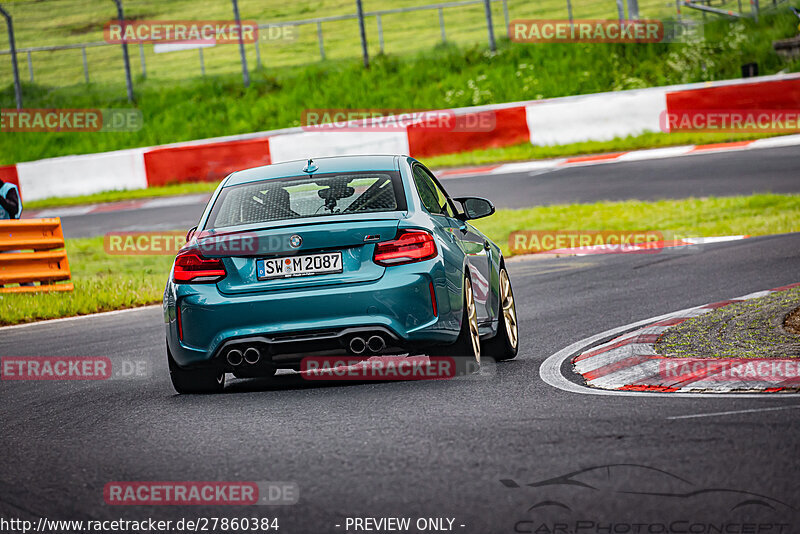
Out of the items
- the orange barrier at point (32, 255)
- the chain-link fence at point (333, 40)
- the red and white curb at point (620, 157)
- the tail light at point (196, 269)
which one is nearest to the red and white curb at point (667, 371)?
the tail light at point (196, 269)

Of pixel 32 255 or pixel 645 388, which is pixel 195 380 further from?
pixel 32 255

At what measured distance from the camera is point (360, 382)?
795 centimetres

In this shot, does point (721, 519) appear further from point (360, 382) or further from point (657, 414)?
point (360, 382)

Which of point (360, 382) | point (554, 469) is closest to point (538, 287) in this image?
point (360, 382)

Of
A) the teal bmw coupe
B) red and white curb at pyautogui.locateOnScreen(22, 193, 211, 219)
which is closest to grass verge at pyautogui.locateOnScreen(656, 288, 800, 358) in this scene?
the teal bmw coupe

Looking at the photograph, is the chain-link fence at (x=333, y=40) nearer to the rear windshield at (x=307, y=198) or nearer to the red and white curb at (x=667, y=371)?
the red and white curb at (x=667, y=371)

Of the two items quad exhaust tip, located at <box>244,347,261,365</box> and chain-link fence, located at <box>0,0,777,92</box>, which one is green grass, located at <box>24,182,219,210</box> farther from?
quad exhaust tip, located at <box>244,347,261,365</box>

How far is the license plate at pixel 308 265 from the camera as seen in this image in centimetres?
722

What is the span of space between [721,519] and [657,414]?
6.10 feet

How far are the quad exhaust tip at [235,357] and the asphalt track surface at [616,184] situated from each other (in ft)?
Result: 41.3

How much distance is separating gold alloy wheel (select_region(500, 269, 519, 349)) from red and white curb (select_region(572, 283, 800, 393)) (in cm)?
58

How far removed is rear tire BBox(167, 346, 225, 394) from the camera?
7762 mm

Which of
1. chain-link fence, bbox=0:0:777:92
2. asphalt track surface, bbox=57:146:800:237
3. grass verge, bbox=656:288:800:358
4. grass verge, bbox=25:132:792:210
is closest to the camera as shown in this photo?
grass verge, bbox=656:288:800:358

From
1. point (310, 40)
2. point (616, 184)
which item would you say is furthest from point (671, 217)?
point (310, 40)
